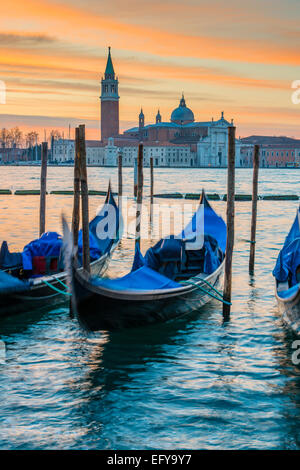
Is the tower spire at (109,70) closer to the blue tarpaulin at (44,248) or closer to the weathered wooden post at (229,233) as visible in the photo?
the blue tarpaulin at (44,248)

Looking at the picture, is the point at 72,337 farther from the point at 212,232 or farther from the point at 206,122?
the point at 206,122

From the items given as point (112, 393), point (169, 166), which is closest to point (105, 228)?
point (112, 393)

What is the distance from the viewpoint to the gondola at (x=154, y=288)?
14.3 ft

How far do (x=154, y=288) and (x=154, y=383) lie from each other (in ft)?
2.91

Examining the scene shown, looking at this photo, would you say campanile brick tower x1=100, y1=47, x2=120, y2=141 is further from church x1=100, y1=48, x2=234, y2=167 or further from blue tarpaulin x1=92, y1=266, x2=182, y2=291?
blue tarpaulin x1=92, y1=266, x2=182, y2=291

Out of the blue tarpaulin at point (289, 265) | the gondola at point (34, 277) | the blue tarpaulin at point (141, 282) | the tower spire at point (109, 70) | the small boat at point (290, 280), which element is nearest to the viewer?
the blue tarpaulin at point (141, 282)

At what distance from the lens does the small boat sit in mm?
4906

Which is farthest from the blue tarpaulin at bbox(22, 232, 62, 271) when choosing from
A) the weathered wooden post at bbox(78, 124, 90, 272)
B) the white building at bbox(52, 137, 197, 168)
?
the white building at bbox(52, 137, 197, 168)

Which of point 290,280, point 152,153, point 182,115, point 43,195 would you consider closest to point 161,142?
point 152,153

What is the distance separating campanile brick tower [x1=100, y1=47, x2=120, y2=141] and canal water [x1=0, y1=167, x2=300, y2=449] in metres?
80.2

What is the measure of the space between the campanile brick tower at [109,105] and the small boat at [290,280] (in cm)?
7994

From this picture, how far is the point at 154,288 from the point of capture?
4.85 m

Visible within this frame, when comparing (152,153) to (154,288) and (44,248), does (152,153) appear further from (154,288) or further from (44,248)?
(154,288)

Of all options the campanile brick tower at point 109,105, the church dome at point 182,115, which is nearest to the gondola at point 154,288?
the campanile brick tower at point 109,105
